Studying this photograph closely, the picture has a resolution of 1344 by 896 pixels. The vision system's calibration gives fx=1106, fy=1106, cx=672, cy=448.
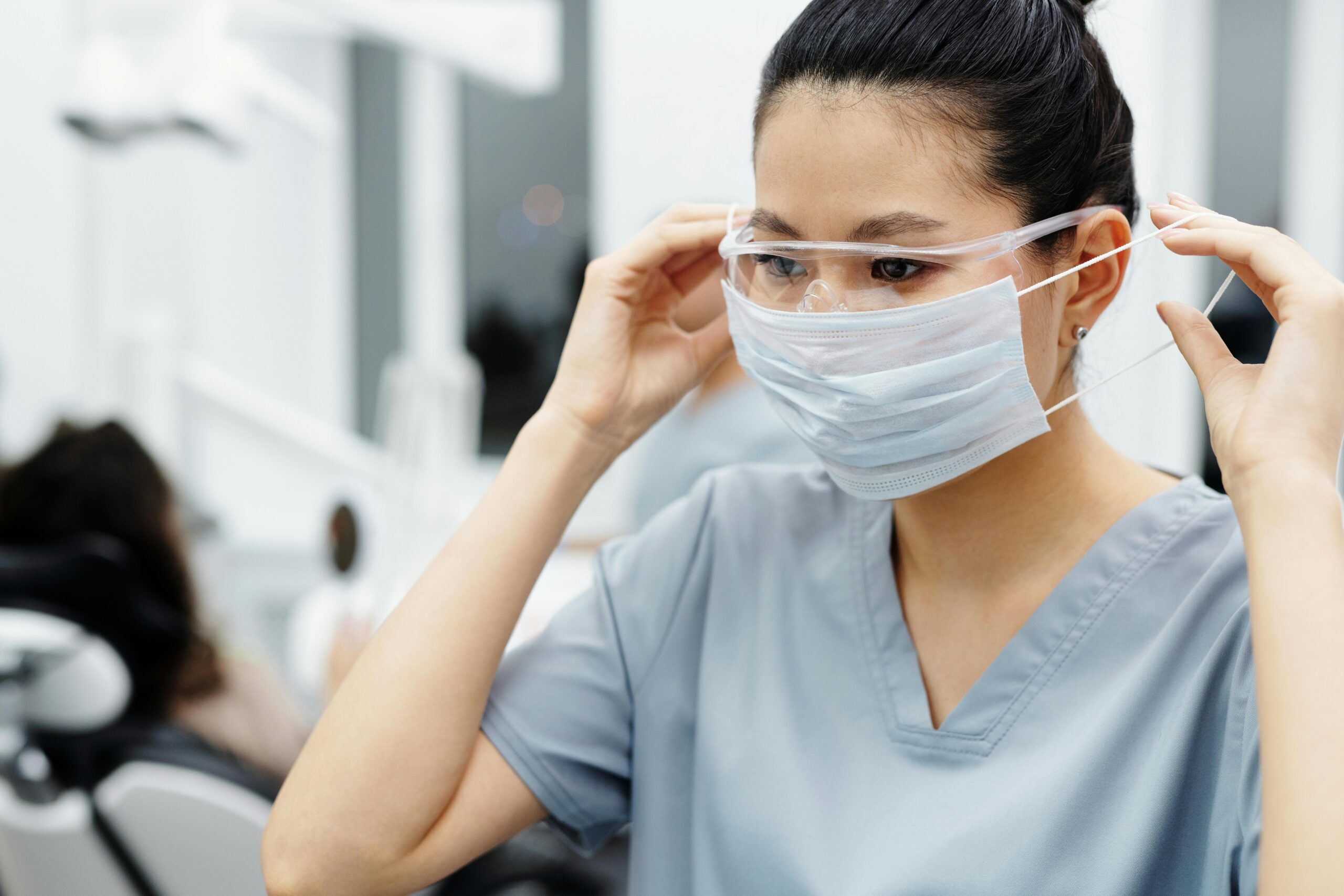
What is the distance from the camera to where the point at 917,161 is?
0.83 metres

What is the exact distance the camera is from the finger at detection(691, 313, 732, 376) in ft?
3.67

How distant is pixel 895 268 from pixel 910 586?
0.30 metres

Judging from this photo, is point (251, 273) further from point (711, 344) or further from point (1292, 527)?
point (1292, 527)

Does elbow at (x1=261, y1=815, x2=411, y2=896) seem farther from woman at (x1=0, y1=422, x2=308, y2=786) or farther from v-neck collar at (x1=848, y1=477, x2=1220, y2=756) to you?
woman at (x1=0, y1=422, x2=308, y2=786)

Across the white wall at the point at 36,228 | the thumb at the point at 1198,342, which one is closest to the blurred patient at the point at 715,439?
the thumb at the point at 1198,342

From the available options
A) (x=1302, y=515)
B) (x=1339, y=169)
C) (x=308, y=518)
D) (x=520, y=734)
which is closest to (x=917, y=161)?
(x=1302, y=515)

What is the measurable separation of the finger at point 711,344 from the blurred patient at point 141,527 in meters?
0.96

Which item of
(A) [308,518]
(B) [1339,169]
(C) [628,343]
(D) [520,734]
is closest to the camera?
(D) [520,734]

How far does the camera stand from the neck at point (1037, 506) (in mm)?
923

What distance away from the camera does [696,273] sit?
45.2 inches

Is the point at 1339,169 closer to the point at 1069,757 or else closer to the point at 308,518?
the point at 1069,757

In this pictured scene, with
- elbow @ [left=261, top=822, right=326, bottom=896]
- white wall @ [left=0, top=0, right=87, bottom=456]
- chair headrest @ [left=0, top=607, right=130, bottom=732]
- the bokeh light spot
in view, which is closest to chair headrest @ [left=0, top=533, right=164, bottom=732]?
chair headrest @ [left=0, top=607, right=130, bottom=732]

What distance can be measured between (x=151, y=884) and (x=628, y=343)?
1033 millimetres

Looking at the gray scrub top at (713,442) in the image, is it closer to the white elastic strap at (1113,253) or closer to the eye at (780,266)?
the eye at (780,266)
